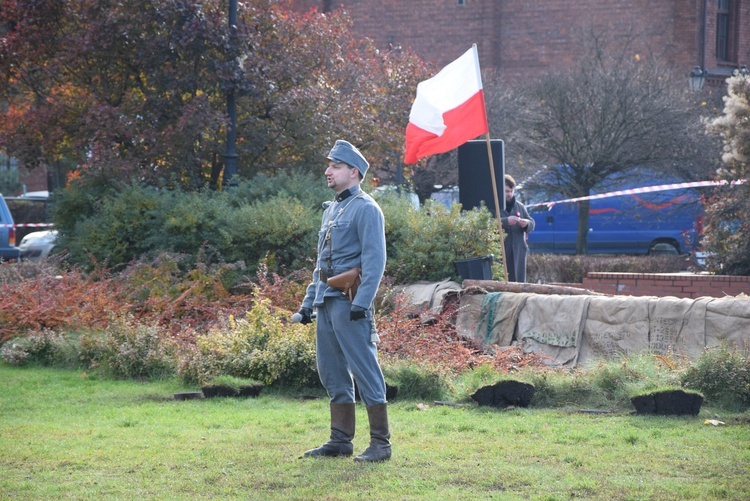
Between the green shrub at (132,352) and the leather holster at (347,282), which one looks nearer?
the leather holster at (347,282)

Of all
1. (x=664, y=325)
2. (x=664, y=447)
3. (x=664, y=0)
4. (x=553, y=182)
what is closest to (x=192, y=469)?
(x=664, y=447)

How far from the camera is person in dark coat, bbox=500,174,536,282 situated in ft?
41.9

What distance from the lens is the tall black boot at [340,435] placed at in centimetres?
629

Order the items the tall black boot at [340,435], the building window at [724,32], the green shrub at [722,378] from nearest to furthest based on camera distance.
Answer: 1. the tall black boot at [340,435]
2. the green shrub at [722,378]
3. the building window at [724,32]

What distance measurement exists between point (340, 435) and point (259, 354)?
104 inches

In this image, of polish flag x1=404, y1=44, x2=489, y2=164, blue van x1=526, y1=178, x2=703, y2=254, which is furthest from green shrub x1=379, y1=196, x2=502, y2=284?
blue van x1=526, y1=178, x2=703, y2=254

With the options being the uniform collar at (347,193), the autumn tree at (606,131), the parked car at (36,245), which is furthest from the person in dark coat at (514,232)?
the parked car at (36,245)

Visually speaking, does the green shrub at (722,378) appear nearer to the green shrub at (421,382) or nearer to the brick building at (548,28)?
the green shrub at (421,382)

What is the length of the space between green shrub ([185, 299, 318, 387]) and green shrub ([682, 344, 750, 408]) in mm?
3267

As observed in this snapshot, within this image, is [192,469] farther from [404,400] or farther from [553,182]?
[553,182]

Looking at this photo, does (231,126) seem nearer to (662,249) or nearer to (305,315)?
(305,315)

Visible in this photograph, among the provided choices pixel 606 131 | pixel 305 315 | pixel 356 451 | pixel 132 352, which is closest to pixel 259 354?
pixel 132 352

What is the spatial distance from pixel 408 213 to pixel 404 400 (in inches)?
181

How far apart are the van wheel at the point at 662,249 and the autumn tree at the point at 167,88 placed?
12.2 m
